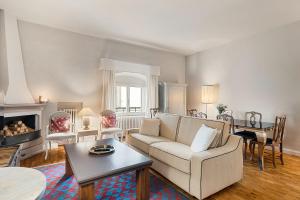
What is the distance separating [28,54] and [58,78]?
30.0 inches

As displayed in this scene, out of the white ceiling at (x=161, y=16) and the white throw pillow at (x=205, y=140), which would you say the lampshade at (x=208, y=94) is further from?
the white throw pillow at (x=205, y=140)

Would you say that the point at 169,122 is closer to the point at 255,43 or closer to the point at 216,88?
the point at 216,88

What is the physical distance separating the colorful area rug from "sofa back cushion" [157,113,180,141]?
858 mm

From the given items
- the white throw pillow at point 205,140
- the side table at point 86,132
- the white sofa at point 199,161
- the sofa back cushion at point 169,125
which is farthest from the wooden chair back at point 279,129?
the side table at point 86,132

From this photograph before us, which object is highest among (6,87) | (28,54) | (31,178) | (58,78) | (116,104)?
(28,54)

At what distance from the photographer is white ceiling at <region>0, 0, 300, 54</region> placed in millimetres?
2930

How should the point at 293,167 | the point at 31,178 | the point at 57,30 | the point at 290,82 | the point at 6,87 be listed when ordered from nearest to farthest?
1. the point at 31,178
2. the point at 293,167
3. the point at 6,87
4. the point at 290,82
5. the point at 57,30

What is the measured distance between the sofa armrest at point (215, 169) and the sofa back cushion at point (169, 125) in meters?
1.03

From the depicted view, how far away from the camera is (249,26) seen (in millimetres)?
3791

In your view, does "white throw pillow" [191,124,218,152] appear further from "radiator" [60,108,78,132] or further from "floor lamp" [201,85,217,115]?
"radiator" [60,108,78,132]

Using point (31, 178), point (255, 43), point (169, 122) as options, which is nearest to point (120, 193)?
point (31, 178)

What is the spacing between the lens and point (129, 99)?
204 inches

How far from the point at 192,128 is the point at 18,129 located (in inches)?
132

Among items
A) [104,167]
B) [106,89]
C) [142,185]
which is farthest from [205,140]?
[106,89]
